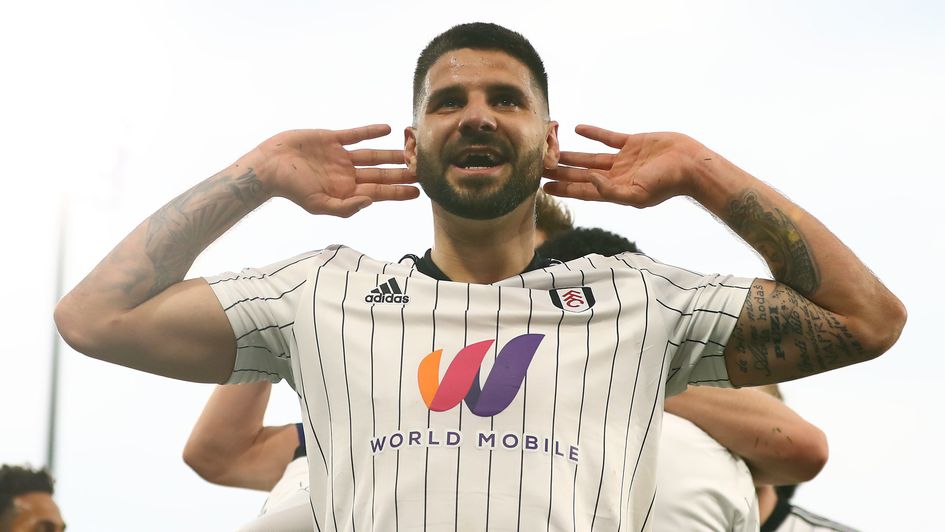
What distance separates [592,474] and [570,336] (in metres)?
0.32

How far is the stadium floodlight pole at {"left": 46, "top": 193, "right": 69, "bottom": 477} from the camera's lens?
762 centimetres

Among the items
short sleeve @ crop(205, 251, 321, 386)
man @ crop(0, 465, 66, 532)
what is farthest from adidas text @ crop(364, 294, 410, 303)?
man @ crop(0, 465, 66, 532)

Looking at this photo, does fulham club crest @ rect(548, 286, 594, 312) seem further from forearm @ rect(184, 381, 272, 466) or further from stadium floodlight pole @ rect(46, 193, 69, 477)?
stadium floodlight pole @ rect(46, 193, 69, 477)

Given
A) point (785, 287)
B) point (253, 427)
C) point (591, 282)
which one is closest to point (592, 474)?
point (591, 282)

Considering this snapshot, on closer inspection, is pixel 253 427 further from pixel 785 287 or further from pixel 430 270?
pixel 785 287

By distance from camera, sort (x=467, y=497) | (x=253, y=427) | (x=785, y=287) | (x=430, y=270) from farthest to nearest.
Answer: (x=253, y=427), (x=430, y=270), (x=785, y=287), (x=467, y=497)

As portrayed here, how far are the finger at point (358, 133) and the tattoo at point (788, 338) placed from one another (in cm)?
103

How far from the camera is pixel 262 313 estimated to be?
2.56 metres

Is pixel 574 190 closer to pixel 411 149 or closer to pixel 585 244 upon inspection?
pixel 411 149

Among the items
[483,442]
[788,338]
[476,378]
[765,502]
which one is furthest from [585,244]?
[765,502]

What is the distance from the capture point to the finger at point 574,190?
2779mm

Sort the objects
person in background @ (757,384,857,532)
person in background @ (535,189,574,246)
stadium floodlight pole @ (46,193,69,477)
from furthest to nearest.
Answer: stadium floodlight pole @ (46,193,69,477)
person in background @ (535,189,574,246)
person in background @ (757,384,857,532)

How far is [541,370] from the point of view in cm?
242

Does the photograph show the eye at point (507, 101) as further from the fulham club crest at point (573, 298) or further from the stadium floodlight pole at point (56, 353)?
the stadium floodlight pole at point (56, 353)
